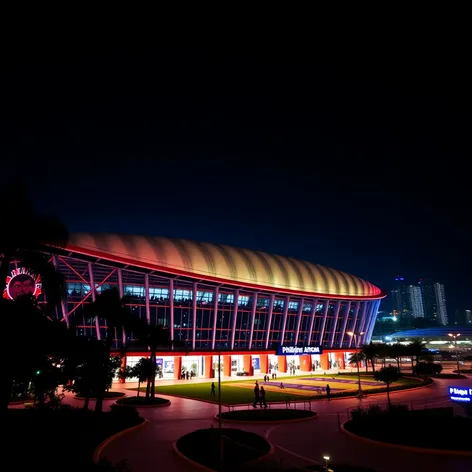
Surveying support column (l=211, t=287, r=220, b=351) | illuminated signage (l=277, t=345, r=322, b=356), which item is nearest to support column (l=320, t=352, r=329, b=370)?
illuminated signage (l=277, t=345, r=322, b=356)

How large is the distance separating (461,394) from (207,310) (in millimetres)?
48808

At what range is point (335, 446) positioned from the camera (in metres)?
20.0

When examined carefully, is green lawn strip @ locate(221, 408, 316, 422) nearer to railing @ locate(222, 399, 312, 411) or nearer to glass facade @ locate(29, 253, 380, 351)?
railing @ locate(222, 399, 312, 411)

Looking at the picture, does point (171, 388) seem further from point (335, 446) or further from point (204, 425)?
point (335, 446)

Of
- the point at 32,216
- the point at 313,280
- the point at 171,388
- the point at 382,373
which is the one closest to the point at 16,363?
the point at 32,216

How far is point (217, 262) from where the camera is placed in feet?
256

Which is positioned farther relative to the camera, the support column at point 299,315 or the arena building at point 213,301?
the support column at point 299,315

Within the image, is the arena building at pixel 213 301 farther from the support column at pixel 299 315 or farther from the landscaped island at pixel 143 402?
the landscaped island at pixel 143 402

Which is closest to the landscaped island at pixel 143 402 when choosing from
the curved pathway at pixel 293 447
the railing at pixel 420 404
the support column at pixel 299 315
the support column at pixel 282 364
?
the curved pathway at pixel 293 447

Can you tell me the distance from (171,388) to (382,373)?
1113 inches

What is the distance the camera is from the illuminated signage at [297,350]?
7425cm

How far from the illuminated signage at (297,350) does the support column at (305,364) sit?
370cm

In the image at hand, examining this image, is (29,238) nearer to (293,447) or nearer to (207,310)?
(293,447)

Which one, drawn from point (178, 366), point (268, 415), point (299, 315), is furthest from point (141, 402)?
point (299, 315)
